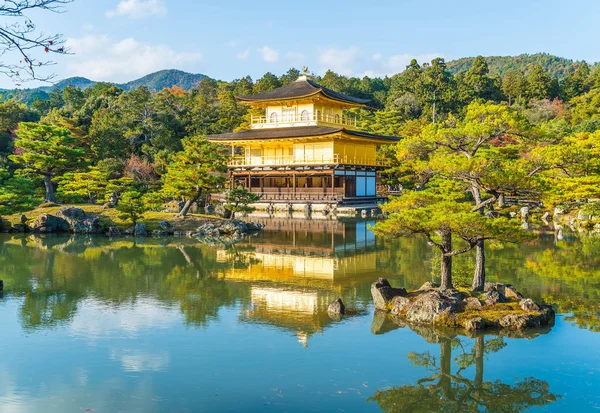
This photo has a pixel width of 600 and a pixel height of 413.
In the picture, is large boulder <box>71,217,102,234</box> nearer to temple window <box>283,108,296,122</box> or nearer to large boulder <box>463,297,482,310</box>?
large boulder <box>463,297,482,310</box>

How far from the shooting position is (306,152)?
112ft

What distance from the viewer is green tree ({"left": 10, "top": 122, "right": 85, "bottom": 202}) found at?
24500 millimetres

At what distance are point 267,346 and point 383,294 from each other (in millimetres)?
2771

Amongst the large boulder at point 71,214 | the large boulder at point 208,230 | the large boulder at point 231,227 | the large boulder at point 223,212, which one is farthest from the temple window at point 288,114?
the large boulder at point 71,214

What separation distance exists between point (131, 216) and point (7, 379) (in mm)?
15054

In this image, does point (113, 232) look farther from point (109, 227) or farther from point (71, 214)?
point (71, 214)

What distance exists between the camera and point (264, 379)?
6770mm

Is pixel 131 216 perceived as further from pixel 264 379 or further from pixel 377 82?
pixel 377 82

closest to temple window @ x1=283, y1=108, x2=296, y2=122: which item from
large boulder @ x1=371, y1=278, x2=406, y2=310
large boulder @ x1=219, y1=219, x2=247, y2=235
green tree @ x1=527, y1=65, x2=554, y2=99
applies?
large boulder @ x1=219, y1=219, x2=247, y2=235

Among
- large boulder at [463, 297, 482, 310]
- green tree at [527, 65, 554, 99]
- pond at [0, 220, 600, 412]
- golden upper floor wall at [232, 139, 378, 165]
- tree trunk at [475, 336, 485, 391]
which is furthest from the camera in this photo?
green tree at [527, 65, 554, 99]

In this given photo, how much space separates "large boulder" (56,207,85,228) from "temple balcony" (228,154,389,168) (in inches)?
431

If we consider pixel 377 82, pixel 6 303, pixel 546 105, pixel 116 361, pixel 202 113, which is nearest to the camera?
pixel 116 361

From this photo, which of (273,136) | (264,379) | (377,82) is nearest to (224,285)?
(264,379)

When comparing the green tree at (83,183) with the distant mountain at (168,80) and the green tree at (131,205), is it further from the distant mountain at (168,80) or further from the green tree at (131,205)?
the distant mountain at (168,80)
